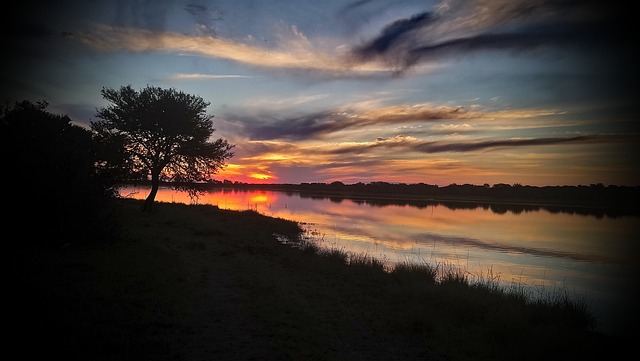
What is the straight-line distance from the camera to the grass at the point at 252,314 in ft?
25.5

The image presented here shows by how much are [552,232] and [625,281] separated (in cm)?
2214

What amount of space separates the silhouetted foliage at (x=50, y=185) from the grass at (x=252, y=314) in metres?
0.98

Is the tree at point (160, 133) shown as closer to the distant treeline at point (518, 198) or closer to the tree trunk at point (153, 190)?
the tree trunk at point (153, 190)

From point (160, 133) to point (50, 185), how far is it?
17.8 metres

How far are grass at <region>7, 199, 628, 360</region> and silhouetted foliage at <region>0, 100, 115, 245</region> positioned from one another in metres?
0.98

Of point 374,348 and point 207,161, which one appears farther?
point 207,161

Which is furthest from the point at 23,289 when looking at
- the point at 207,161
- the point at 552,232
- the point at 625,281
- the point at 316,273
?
the point at 552,232

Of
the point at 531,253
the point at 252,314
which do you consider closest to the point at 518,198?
the point at 531,253

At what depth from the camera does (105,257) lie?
1331 cm

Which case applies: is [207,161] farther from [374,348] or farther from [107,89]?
[374,348]

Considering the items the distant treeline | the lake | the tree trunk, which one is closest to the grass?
the lake

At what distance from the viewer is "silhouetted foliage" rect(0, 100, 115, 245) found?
1397 cm

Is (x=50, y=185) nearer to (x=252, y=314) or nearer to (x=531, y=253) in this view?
(x=252, y=314)

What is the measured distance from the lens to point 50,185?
47.1 feet
